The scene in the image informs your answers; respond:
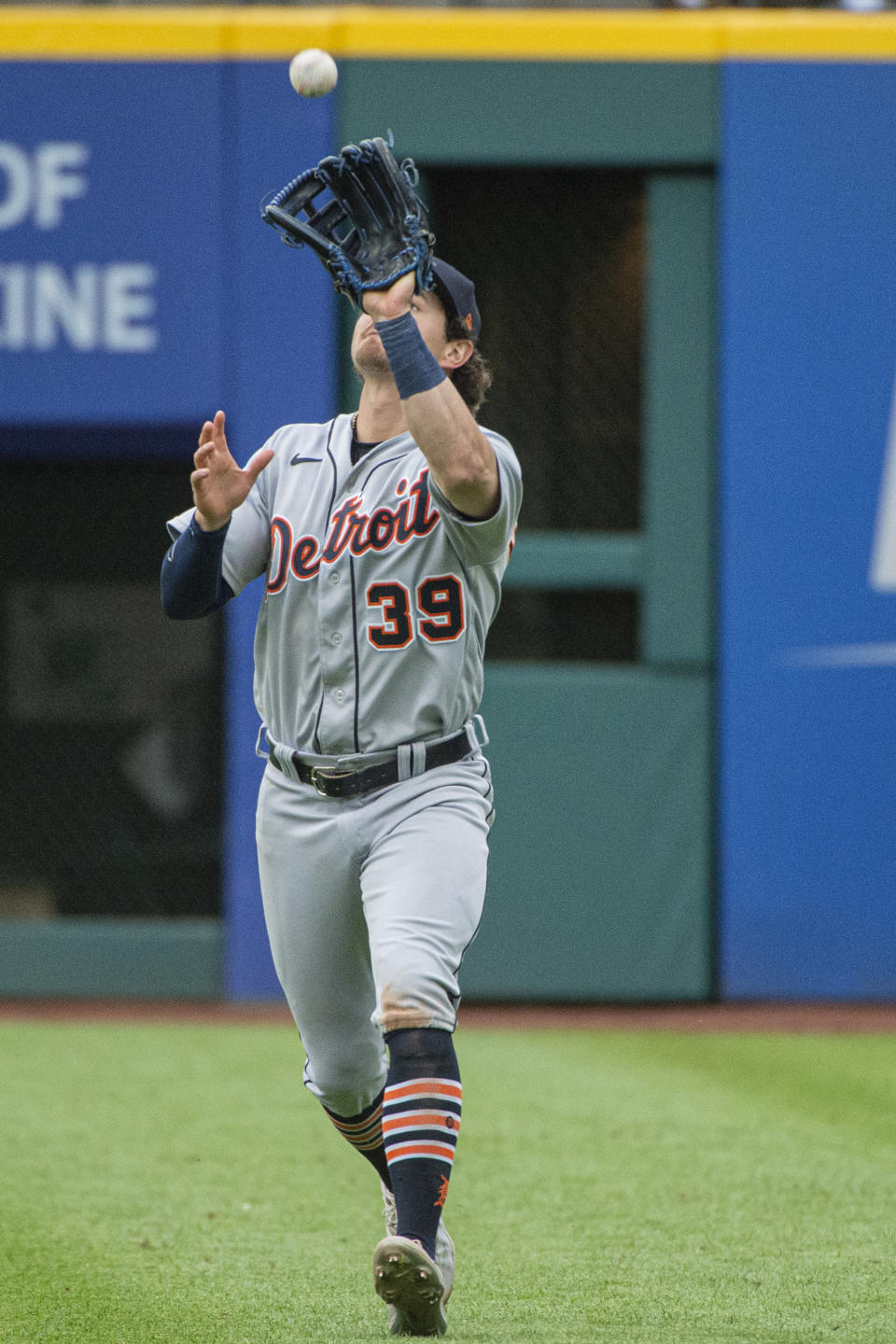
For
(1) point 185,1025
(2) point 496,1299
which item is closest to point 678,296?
(1) point 185,1025

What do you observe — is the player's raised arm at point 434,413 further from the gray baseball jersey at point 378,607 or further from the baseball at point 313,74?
the baseball at point 313,74

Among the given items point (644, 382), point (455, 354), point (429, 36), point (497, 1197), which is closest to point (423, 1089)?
point (455, 354)

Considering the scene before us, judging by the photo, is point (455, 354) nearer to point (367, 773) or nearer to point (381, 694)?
point (381, 694)

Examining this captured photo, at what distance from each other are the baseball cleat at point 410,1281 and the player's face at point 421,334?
5.13 feet

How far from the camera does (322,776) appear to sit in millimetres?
3244

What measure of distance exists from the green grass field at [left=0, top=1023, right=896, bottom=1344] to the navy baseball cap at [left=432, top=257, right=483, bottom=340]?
1.89 metres

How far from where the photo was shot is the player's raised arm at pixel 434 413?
297 cm

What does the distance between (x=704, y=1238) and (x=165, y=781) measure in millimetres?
5544

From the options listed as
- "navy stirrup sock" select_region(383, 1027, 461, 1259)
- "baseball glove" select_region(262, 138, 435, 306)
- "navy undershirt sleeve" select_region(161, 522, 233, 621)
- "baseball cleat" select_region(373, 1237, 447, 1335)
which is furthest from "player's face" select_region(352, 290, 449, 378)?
"baseball cleat" select_region(373, 1237, 447, 1335)

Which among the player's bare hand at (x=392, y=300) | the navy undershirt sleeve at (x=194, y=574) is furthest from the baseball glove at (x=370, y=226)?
the navy undershirt sleeve at (x=194, y=574)

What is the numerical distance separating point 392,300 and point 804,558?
5348mm

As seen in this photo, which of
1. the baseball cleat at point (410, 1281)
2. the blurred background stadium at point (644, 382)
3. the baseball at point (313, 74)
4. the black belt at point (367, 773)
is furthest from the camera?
the blurred background stadium at point (644, 382)

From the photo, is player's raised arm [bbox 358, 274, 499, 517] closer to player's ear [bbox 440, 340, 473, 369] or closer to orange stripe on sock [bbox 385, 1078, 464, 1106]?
player's ear [bbox 440, 340, 473, 369]

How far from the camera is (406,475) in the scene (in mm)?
3316
